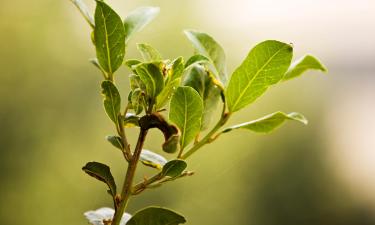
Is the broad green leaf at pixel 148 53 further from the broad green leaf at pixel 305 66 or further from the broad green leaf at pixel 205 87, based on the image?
the broad green leaf at pixel 305 66

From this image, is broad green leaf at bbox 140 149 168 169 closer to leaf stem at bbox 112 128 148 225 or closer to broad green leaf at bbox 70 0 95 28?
leaf stem at bbox 112 128 148 225

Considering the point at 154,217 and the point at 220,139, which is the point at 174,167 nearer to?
the point at 154,217

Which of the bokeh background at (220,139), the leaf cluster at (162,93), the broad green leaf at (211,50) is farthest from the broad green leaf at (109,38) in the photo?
the bokeh background at (220,139)

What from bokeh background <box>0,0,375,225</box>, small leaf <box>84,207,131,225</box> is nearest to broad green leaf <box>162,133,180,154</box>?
small leaf <box>84,207,131,225</box>

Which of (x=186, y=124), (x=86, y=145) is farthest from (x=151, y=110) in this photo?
(x=86, y=145)

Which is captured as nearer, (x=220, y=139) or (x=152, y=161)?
(x=152, y=161)

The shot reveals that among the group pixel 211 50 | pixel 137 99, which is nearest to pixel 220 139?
pixel 211 50

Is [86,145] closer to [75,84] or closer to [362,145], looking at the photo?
[75,84]
